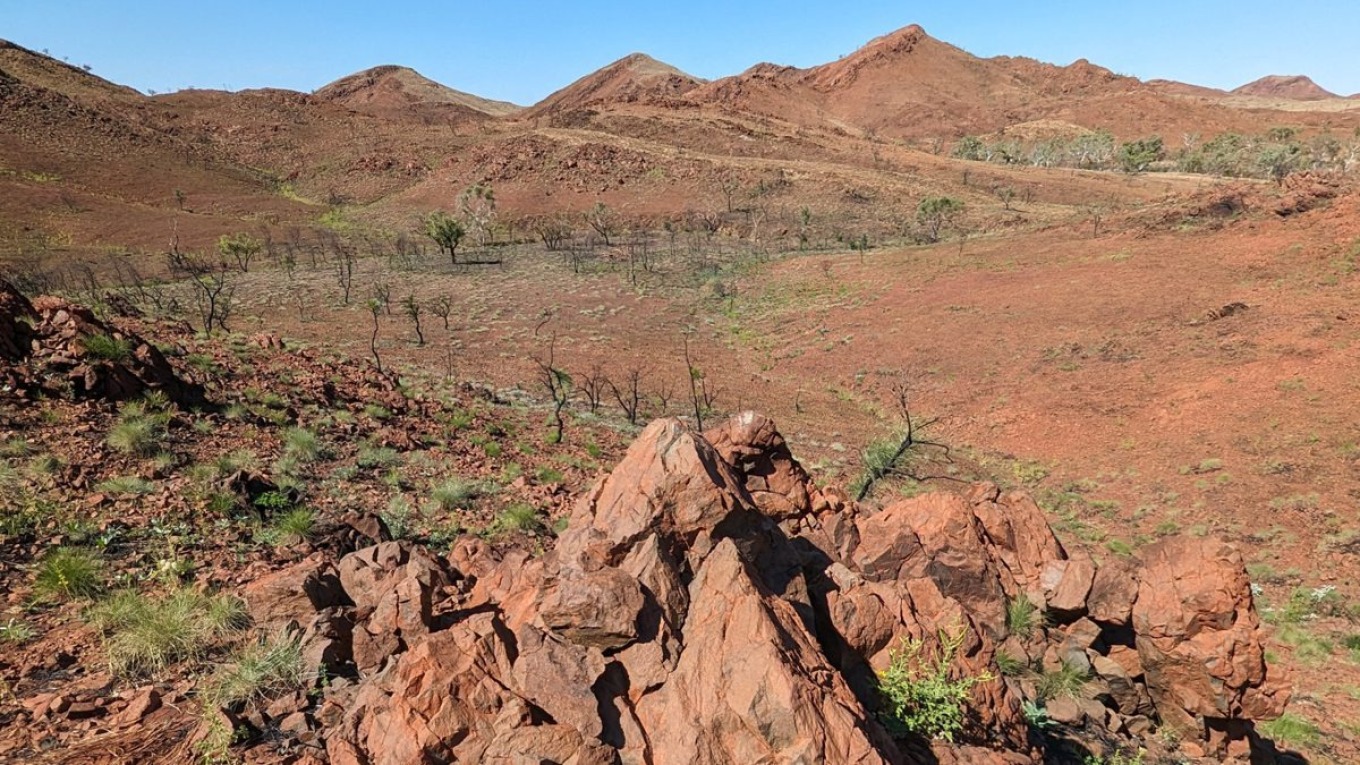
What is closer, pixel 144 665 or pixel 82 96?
pixel 144 665

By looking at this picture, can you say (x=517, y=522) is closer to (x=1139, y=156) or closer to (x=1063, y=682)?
(x=1063, y=682)

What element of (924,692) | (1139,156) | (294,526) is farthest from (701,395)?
(1139,156)

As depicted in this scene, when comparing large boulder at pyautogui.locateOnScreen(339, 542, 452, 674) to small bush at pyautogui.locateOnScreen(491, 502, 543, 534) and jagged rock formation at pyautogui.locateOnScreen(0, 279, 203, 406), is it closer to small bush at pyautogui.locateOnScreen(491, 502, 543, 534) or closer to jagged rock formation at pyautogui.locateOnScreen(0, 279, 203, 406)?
small bush at pyautogui.locateOnScreen(491, 502, 543, 534)

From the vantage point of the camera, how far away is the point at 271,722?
465 centimetres

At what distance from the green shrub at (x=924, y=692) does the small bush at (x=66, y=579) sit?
7662mm

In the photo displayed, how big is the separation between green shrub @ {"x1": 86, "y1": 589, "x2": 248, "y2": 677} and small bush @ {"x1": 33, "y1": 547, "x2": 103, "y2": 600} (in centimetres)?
35

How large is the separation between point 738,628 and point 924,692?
1755mm

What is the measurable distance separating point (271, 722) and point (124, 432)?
7.74 meters

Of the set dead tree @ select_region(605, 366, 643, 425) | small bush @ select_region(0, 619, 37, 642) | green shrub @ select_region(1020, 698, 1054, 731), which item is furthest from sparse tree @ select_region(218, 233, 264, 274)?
green shrub @ select_region(1020, 698, 1054, 731)

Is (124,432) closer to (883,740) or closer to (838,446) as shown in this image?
(883,740)

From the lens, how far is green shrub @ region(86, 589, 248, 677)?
5.25 meters

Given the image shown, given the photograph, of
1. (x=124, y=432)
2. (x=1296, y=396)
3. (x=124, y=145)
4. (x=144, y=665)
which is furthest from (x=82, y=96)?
(x=1296, y=396)

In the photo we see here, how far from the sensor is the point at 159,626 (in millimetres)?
5465

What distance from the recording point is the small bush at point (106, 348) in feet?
37.6
